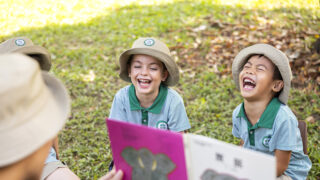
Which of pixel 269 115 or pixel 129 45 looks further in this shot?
pixel 129 45

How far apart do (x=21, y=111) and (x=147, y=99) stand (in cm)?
154

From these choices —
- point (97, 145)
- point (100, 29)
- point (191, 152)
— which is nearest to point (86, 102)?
point (97, 145)

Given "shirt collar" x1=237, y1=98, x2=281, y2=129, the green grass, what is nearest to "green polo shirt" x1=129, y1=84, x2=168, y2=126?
"shirt collar" x1=237, y1=98, x2=281, y2=129

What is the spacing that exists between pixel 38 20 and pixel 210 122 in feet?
14.9

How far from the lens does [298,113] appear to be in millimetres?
3689

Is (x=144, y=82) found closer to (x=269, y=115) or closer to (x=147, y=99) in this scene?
(x=147, y=99)

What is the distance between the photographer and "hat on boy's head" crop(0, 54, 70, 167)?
3.59 feet

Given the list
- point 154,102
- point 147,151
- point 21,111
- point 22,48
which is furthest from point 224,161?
point 22,48

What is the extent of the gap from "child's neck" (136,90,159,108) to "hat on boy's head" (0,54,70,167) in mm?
1384

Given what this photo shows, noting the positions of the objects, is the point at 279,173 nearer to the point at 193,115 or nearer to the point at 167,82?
the point at 167,82

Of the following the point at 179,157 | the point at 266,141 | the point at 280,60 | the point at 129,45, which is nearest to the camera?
the point at 179,157

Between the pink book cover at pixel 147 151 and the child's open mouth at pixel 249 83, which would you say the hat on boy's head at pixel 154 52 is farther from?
the pink book cover at pixel 147 151

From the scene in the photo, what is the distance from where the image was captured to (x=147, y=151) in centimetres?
148

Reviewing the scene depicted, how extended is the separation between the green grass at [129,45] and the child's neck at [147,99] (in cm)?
94
